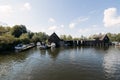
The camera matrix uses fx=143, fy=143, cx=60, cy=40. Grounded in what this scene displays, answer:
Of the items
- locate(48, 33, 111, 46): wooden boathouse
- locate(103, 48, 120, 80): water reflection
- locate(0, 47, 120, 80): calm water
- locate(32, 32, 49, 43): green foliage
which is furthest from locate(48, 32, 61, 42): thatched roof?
locate(103, 48, 120, 80): water reflection

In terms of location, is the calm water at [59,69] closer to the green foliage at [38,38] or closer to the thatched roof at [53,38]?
the thatched roof at [53,38]

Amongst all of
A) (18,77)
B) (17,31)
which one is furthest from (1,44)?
(17,31)

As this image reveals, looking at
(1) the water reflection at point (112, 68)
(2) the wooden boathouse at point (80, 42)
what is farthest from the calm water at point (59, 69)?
(2) the wooden boathouse at point (80, 42)

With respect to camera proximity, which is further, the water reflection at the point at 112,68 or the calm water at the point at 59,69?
the water reflection at the point at 112,68

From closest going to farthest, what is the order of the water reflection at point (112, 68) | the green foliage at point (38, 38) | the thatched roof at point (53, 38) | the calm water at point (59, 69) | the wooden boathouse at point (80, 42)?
1. the calm water at point (59, 69)
2. the water reflection at point (112, 68)
3. the thatched roof at point (53, 38)
4. the wooden boathouse at point (80, 42)
5. the green foliage at point (38, 38)

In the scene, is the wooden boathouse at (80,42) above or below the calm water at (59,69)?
above

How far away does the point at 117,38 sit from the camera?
119 metres

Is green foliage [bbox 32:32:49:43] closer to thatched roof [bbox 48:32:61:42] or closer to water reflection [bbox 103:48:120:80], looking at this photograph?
thatched roof [bbox 48:32:61:42]

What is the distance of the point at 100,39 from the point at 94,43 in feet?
20.8

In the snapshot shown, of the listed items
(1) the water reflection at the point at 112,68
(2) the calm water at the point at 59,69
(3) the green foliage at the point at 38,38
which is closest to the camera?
(2) the calm water at the point at 59,69

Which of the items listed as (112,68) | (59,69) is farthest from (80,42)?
(59,69)

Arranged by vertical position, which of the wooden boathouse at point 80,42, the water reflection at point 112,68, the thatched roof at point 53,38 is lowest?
the water reflection at point 112,68

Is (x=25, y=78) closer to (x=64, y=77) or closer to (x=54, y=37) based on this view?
(x=64, y=77)

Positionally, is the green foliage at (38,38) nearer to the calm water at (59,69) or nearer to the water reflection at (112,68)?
the calm water at (59,69)
